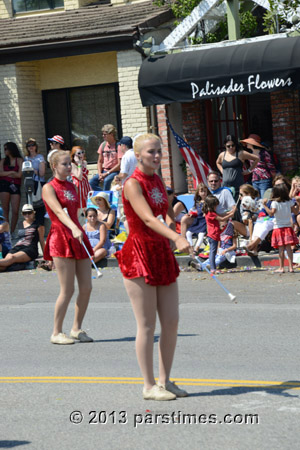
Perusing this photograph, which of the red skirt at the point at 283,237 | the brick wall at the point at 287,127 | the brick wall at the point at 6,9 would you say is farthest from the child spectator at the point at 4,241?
the brick wall at the point at 6,9

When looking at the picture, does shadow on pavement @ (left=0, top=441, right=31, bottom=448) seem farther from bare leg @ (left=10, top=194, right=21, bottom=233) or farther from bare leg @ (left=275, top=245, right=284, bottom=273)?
bare leg @ (left=10, top=194, right=21, bottom=233)

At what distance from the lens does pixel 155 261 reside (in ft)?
21.6

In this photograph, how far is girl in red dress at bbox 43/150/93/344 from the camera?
29.3ft

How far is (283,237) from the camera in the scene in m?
13.6

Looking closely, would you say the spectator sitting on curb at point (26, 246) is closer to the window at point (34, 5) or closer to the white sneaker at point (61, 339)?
the white sneaker at point (61, 339)

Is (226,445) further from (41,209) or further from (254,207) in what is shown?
(41,209)

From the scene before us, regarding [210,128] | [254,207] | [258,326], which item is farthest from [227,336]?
[210,128]

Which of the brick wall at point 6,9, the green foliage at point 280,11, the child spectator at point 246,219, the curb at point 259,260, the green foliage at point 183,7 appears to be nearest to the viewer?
the green foliage at point 280,11

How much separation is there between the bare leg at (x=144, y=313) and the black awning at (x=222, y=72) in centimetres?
1060

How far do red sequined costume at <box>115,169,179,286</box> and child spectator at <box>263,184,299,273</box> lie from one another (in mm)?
7173

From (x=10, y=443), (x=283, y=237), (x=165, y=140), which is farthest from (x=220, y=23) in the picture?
(x=10, y=443)

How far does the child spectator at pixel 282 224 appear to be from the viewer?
1363 cm

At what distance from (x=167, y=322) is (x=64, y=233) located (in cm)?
269

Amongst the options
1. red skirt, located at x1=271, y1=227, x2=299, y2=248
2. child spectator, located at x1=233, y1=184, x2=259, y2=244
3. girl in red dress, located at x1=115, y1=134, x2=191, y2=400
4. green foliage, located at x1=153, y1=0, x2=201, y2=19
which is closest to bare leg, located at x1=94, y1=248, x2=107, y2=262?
child spectator, located at x1=233, y1=184, x2=259, y2=244
